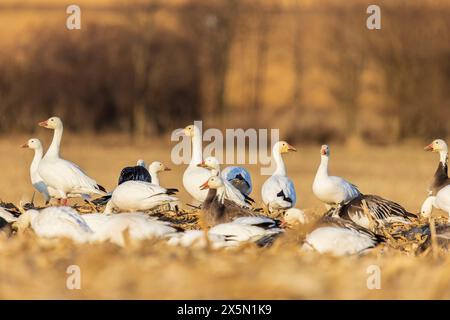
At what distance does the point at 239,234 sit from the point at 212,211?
1.91m

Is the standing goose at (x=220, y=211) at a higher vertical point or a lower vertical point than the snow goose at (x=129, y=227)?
higher

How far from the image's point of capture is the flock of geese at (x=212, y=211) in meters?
5.22

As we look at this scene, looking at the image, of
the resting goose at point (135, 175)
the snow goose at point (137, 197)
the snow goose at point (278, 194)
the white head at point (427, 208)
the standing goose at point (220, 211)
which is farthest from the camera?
the resting goose at point (135, 175)

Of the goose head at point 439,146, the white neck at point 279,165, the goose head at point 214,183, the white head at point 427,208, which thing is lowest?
the white head at point 427,208

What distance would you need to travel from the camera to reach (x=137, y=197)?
27.3ft

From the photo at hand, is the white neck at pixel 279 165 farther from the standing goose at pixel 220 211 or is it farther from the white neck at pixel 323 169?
the standing goose at pixel 220 211

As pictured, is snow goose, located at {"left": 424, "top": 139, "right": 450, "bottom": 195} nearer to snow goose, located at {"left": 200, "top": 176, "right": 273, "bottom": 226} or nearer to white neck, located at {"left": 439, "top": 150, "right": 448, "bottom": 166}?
white neck, located at {"left": 439, "top": 150, "right": 448, "bottom": 166}

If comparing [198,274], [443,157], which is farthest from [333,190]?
[198,274]

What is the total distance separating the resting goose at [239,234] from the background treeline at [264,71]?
2496 centimetres

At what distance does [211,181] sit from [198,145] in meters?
3.87

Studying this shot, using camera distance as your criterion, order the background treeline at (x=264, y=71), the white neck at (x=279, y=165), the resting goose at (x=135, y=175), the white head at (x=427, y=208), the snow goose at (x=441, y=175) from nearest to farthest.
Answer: the white head at (x=427, y=208), the resting goose at (x=135, y=175), the snow goose at (x=441, y=175), the white neck at (x=279, y=165), the background treeline at (x=264, y=71)

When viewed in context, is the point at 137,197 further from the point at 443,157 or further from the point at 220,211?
the point at 443,157

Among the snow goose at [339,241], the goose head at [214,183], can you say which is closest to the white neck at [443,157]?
the goose head at [214,183]

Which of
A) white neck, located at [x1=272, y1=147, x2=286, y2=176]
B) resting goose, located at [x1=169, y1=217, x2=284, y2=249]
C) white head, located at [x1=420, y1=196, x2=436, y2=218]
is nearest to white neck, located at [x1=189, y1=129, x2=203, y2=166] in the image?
white neck, located at [x1=272, y1=147, x2=286, y2=176]
